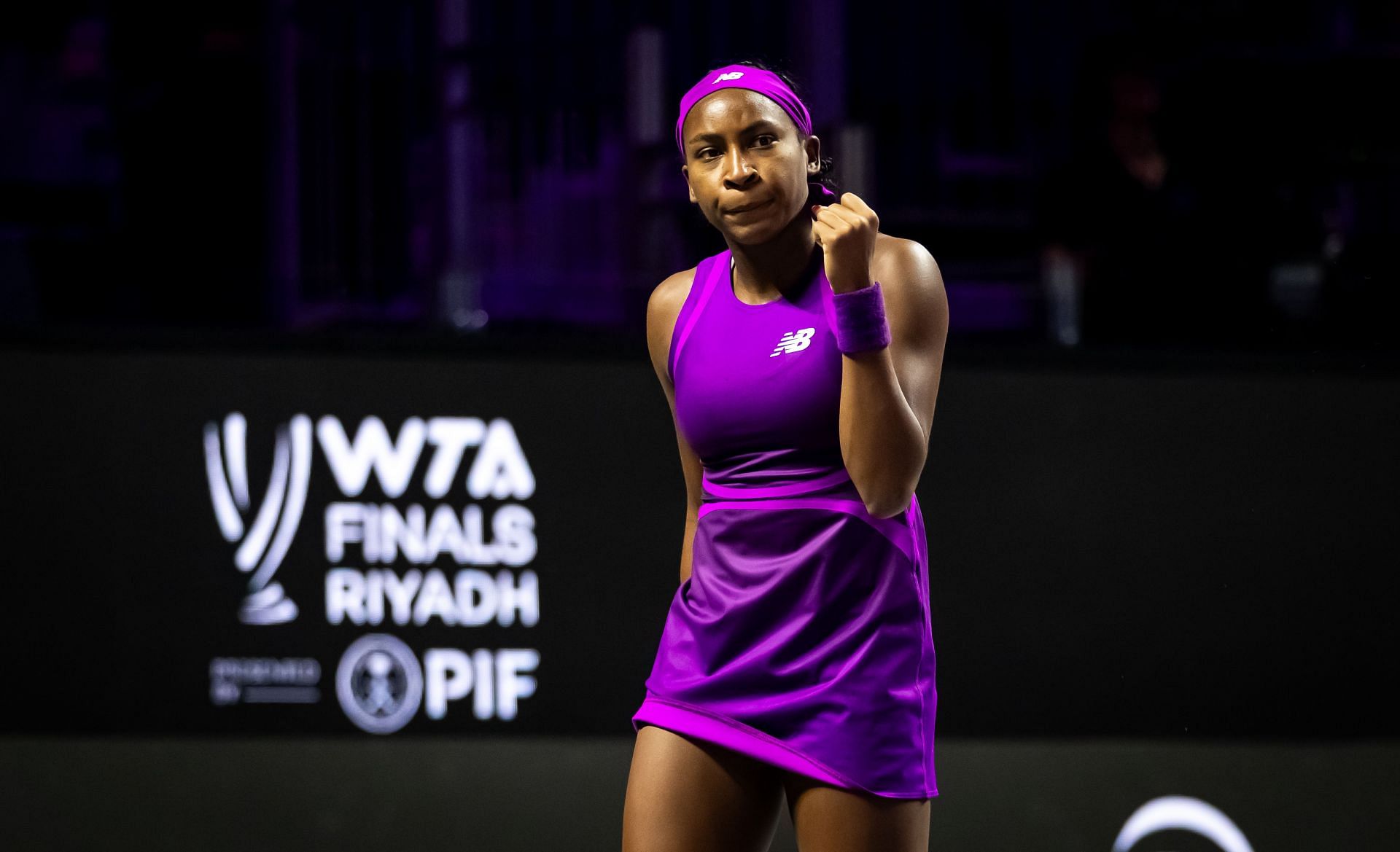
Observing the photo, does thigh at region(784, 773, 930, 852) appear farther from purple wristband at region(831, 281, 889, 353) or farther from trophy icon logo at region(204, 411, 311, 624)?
trophy icon logo at region(204, 411, 311, 624)

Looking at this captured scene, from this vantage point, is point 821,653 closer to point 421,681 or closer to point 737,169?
point 737,169

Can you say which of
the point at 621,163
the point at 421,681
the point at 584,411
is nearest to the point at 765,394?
the point at 584,411

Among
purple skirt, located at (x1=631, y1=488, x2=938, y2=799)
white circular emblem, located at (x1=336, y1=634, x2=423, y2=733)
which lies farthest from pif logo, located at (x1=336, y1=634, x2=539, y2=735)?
purple skirt, located at (x1=631, y1=488, x2=938, y2=799)

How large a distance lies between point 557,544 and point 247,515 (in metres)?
0.79

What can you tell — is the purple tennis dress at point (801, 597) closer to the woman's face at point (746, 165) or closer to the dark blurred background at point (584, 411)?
the woman's face at point (746, 165)

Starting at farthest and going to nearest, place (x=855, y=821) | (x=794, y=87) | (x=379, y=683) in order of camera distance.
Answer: (x=379, y=683) < (x=794, y=87) < (x=855, y=821)

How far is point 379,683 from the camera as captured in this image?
4062 mm

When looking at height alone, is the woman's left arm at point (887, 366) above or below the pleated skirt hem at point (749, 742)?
above

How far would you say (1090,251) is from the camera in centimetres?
480

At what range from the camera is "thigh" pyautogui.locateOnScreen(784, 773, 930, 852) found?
2.16 meters

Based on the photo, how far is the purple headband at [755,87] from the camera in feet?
7.43

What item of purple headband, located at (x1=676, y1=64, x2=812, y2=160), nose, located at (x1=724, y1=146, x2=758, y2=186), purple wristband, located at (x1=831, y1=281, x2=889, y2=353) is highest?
purple headband, located at (x1=676, y1=64, x2=812, y2=160)

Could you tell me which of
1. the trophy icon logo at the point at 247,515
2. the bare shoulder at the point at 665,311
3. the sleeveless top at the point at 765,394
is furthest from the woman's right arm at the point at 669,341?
the trophy icon logo at the point at 247,515

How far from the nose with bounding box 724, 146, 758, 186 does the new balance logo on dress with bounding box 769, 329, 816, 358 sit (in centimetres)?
22
